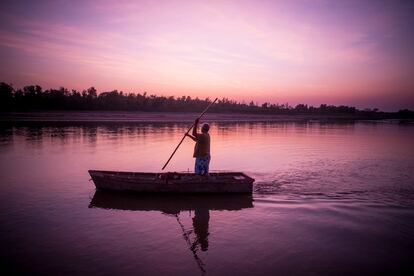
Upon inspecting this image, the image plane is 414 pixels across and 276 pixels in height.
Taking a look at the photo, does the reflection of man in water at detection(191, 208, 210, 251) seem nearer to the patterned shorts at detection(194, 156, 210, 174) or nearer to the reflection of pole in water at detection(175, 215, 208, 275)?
the reflection of pole in water at detection(175, 215, 208, 275)

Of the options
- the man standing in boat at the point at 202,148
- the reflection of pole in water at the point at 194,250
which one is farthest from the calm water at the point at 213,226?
the man standing in boat at the point at 202,148

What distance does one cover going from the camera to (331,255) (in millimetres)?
7246

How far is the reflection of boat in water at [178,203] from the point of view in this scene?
9898 millimetres

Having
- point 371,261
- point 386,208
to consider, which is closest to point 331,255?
point 371,261

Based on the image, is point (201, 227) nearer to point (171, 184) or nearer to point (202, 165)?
point (171, 184)

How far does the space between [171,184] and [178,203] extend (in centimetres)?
79

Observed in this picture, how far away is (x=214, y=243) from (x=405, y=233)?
17.0 feet

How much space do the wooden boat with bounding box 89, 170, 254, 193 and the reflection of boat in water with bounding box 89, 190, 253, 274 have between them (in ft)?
0.73

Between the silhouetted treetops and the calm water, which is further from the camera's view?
the silhouetted treetops

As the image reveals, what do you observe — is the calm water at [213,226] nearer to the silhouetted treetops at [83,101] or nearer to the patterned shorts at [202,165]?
the patterned shorts at [202,165]

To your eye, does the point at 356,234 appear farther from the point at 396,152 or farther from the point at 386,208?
the point at 396,152

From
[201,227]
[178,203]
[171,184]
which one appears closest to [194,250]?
[201,227]

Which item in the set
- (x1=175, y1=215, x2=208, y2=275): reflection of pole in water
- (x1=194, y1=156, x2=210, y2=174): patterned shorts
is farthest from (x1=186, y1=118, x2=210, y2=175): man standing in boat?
(x1=175, y1=215, x2=208, y2=275): reflection of pole in water

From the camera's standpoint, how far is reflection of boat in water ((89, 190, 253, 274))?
9898mm
